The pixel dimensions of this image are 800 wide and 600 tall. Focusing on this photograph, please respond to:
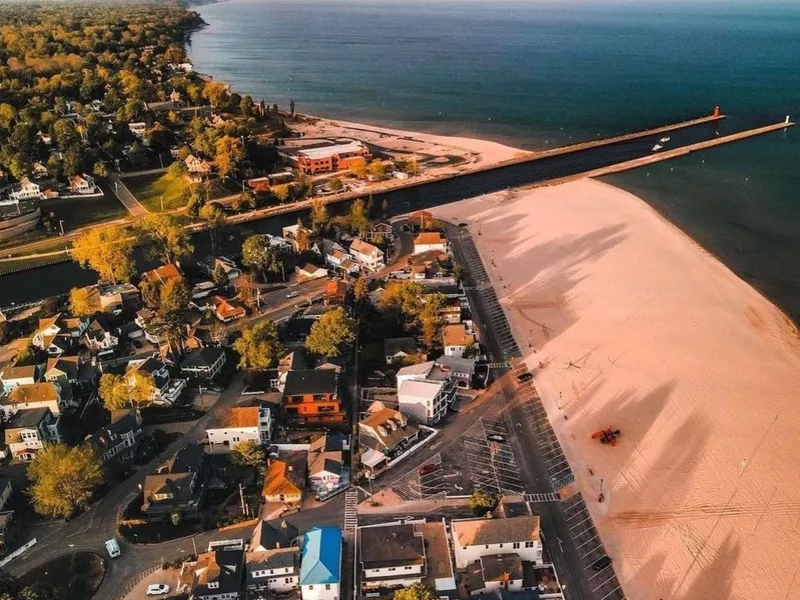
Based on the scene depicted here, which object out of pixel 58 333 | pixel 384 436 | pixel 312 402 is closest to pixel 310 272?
pixel 312 402

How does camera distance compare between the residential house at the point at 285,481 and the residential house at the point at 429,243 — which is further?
the residential house at the point at 429,243

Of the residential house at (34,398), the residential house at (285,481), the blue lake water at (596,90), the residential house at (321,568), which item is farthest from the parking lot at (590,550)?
the residential house at (34,398)

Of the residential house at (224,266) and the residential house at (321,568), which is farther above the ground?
the residential house at (224,266)

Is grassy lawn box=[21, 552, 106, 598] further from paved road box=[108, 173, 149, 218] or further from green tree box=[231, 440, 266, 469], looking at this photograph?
paved road box=[108, 173, 149, 218]

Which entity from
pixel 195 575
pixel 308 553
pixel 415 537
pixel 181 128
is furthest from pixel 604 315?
pixel 181 128

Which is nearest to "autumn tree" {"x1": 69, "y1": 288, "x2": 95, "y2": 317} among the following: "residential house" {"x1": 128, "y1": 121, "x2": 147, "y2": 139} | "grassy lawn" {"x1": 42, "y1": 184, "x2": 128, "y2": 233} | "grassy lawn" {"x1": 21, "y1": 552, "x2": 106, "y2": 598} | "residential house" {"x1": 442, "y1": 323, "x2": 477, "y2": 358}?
"grassy lawn" {"x1": 42, "y1": 184, "x2": 128, "y2": 233}

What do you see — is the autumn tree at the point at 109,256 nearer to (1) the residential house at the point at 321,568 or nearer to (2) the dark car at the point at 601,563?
(1) the residential house at the point at 321,568

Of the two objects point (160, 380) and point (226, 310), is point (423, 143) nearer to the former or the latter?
point (226, 310)
